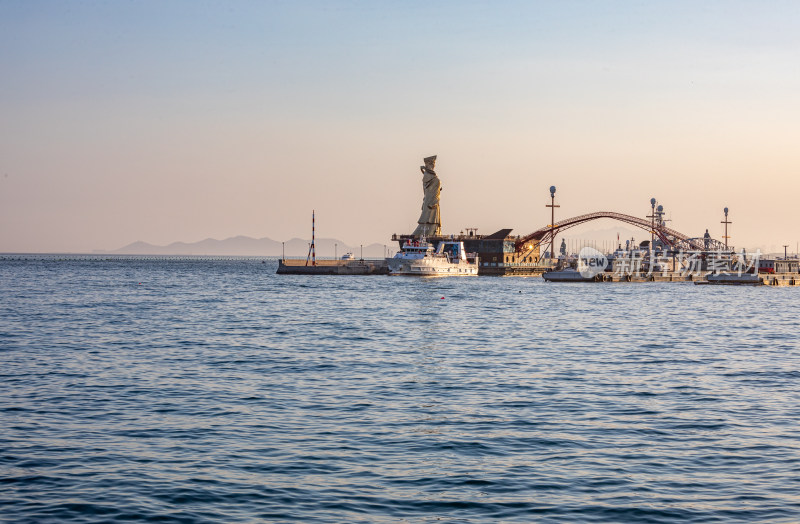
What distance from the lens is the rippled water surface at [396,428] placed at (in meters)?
15.2

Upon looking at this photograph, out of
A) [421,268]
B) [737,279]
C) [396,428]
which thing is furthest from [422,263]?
[396,428]

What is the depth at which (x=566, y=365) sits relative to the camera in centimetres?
3359

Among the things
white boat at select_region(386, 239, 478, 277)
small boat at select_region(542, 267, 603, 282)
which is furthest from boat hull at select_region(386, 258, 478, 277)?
small boat at select_region(542, 267, 603, 282)

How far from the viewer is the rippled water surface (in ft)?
50.0

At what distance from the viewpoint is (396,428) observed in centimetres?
2122

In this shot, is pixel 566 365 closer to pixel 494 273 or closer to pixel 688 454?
pixel 688 454

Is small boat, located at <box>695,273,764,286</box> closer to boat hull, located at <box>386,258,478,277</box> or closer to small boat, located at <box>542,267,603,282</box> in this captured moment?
small boat, located at <box>542,267,603,282</box>

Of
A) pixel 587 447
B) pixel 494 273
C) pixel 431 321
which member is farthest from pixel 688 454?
pixel 494 273

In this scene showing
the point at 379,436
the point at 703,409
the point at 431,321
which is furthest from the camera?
the point at 431,321

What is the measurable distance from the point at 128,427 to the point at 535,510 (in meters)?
11.2

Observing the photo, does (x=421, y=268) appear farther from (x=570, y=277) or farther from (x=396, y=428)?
(x=396, y=428)

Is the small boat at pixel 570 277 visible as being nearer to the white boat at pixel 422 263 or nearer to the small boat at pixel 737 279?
the small boat at pixel 737 279

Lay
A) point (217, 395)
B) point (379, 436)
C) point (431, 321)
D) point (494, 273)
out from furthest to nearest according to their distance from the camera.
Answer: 1. point (494, 273)
2. point (431, 321)
3. point (217, 395)
4. point (379, 436)

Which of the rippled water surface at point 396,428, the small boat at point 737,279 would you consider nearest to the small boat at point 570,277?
the small boat at point 737,279
